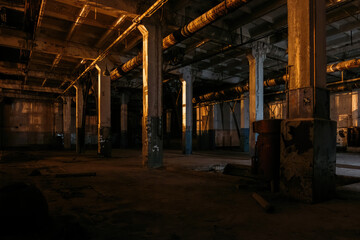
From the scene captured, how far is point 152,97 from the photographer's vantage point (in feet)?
24.4

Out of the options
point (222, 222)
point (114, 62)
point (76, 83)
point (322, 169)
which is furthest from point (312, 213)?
point (76, 83)

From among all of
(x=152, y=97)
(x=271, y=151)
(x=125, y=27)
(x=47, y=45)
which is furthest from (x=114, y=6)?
(x=271, y=151)

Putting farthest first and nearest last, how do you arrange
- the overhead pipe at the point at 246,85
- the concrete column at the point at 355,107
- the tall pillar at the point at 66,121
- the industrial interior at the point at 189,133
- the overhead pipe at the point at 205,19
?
the tall pillar at the point at 66,121 < the concrete column at the point at 355,107 < the overhead pipe at the point at 246,85 < the overhead pipe at the point at 205,19 < the industrial interior at the point at 189,133

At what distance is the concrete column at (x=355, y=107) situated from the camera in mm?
14688

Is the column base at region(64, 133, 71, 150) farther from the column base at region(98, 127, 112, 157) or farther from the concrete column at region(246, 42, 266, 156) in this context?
the concrete column at region(246, 42, 266, 156)

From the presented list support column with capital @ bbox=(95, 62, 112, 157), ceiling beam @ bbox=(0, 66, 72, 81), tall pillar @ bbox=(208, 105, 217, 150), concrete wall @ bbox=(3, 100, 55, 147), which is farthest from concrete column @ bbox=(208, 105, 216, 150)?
concrete wall @ bbox=(3, 100, 55, 147)

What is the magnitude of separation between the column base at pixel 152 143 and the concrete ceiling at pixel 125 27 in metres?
3.47

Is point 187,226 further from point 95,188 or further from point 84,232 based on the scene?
point 95,188

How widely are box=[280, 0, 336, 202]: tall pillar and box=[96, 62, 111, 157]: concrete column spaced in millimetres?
9205

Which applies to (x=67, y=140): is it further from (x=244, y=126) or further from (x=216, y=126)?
(x=244, y=126)

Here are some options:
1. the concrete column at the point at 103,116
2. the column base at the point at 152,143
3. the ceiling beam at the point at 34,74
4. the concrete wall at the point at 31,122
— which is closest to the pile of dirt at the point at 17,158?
the concrete column at the point at 103,116

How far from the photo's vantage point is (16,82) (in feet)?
56.3

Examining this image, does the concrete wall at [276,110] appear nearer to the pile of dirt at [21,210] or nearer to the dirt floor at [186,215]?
the dirt floor at [186,215]

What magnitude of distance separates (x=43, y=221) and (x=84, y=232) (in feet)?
2.08
